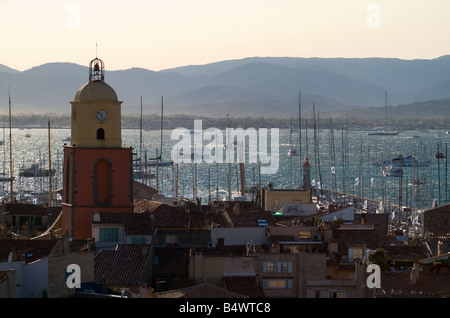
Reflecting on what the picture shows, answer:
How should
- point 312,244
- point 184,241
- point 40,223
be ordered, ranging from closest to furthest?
1. point 312,244
2. point 184,241
3. point 40,223

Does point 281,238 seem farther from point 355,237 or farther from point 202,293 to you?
point 202,293

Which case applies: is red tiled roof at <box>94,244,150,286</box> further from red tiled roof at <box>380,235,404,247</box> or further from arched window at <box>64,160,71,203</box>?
arched window at <box>64,160,71,203</box>

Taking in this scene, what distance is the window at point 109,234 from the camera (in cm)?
3394

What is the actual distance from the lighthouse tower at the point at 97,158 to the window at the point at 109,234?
2.88 meters

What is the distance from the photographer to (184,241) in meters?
34.4

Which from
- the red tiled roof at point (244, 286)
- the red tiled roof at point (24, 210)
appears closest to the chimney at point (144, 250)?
the red tiled roof at point (244, 286)

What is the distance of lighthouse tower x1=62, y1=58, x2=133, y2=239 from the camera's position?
3716 centimetres

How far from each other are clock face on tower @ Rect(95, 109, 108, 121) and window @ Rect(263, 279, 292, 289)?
11.3m

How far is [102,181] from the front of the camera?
37750 mm

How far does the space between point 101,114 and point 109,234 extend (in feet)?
15.1

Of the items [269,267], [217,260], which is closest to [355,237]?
[269,267]
